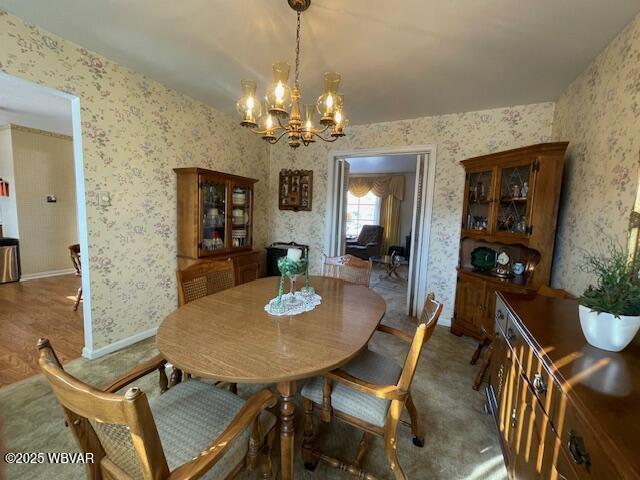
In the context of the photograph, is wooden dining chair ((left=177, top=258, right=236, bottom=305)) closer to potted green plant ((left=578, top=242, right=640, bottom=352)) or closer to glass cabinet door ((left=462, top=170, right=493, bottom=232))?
potted green plant ((left=578, top=242, right=640, bottom=352))

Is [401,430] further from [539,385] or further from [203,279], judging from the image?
[203,279]

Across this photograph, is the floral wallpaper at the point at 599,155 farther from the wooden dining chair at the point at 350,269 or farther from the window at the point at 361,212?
the window at the point at 361,212

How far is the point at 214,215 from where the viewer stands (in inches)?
118

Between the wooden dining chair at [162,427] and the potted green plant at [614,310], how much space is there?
123cm

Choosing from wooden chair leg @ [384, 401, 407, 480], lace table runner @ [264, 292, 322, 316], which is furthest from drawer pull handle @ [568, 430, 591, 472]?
lace table runner @ [264, 292, 322, 316]

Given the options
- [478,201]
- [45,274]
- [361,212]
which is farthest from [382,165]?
[45,274]

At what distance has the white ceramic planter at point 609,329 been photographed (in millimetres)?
963

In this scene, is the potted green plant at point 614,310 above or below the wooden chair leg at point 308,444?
above

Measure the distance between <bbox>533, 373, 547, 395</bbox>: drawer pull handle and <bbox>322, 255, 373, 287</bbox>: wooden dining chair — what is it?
4.44 feet

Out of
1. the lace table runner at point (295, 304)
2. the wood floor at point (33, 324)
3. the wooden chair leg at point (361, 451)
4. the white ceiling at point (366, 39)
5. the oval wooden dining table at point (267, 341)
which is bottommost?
the wood floor at point (33, 324)

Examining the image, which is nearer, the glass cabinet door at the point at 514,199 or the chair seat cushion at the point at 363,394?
the chair seat cushion at the point at 363,394

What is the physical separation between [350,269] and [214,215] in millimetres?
1605

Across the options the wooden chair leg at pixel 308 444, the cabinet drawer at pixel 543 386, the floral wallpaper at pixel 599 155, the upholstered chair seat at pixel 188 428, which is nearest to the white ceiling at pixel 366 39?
the floral wallpaper at pixel 599 155

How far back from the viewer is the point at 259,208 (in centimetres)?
401
